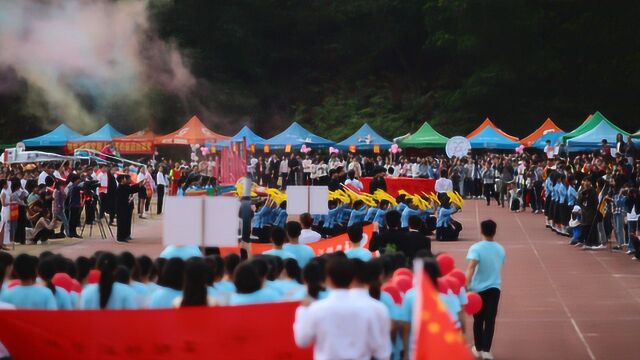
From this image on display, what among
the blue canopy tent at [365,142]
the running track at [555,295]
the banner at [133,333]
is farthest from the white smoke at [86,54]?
the banner at [133,333]

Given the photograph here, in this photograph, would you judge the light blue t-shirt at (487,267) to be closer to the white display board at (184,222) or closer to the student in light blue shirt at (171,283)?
the white display board at (184,222)

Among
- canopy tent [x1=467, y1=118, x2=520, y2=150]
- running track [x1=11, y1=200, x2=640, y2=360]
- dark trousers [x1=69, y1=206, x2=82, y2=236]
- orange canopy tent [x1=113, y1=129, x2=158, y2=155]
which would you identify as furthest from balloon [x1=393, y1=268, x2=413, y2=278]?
orange canopy tent [x1=113, y1=129, x2=158, y2=155]

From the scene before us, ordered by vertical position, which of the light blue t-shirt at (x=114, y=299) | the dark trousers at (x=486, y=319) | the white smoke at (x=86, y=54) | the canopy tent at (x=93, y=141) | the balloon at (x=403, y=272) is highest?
the white smoke at (x=86, y=54)

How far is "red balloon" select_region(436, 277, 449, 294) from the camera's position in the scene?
32.8 ft

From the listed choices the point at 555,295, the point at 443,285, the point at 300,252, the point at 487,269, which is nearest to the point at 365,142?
the point at 555,295

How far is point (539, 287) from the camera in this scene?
20.2 meters

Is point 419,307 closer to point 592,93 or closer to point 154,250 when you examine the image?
point 154,250

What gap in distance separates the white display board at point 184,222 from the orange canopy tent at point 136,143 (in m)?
42.9

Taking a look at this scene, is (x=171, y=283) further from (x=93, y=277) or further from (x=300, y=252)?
(x=300, y=252)

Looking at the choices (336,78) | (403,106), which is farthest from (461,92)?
(336,78)

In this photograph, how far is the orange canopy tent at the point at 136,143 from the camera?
179 ft

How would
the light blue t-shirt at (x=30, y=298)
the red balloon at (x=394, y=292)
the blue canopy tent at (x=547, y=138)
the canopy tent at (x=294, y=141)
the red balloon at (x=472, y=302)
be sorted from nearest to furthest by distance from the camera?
the light blue t-shirt at (x=30, y=298) < the red balloon at (x=394, y=292) < the red balloon at (x=472, y=302) < the blue canopy tent at (x=547, y=138) < the canopy tent at (x=294, y=141)

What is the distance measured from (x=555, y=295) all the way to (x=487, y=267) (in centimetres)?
700

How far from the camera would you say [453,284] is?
1055 centimetres
